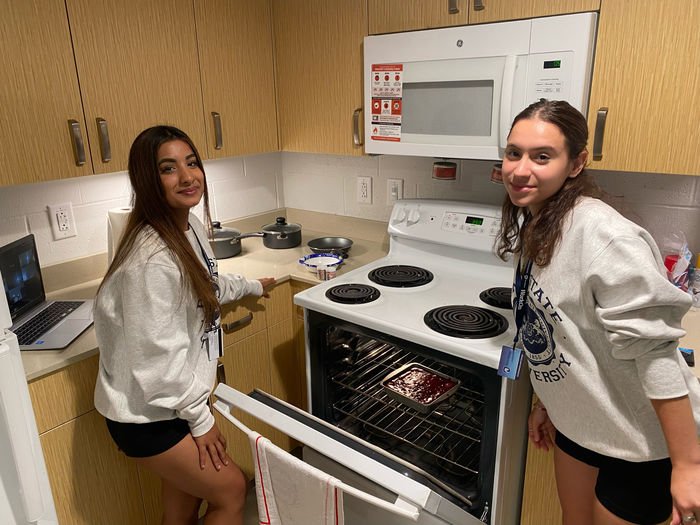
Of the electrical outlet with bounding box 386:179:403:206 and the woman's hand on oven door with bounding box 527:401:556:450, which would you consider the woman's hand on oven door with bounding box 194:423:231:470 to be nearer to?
the woman's hand on oven door with bounding box 527:401:556:450

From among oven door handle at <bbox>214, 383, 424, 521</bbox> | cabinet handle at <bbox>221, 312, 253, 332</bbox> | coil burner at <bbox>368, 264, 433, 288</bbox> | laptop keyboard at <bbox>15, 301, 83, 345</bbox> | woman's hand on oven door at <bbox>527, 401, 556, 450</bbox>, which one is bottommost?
woman's hand on oven door at <bbox>527, 401, 556, 450</bbox>

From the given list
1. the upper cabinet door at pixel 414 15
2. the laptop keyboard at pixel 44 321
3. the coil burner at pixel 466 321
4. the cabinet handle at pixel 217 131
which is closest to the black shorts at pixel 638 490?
the coil burner at pixel 466 321

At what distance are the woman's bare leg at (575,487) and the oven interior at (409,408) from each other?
0.65 feet

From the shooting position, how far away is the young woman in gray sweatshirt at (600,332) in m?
1.01

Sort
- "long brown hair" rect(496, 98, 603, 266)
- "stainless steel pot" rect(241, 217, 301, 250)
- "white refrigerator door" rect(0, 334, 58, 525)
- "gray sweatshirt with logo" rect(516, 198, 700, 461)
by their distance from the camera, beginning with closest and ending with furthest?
"white refrigerator door" rect(0, 334, 58, 525), "gray sweatshirt with logo" rect(516, 198, 700, 461), "long brown hair" rect(496, 98, 603, 266), "stainless steel pot" rect(241, 217, 301, 250)

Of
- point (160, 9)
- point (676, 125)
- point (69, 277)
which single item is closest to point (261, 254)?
point (69, 277)

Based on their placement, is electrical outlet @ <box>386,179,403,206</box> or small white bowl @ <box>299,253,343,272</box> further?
electrical outlet @ <box>386,179,403,206</box>

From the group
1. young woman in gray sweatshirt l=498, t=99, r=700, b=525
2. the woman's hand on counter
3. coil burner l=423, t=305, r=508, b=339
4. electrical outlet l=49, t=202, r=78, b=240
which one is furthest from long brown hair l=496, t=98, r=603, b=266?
electrical outlet l=49, t=202, r=78, b=240

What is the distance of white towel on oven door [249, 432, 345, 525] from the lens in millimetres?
1152

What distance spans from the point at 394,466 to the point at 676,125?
Answer: 119cm

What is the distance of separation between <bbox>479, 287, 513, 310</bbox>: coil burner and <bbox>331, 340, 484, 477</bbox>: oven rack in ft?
0.88

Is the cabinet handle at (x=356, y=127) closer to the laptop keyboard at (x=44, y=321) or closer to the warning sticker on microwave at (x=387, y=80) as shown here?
the warning sticker on microwave at (x=387, y=80)

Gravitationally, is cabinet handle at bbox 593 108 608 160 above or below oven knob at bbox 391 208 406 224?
above

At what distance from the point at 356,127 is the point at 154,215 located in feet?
3.24
